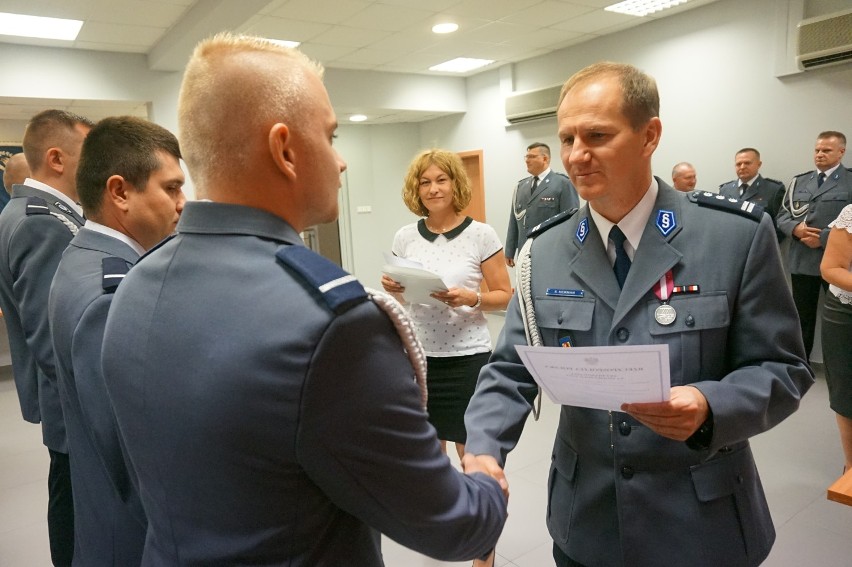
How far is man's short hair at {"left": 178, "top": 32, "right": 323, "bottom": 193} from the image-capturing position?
2.46 feet

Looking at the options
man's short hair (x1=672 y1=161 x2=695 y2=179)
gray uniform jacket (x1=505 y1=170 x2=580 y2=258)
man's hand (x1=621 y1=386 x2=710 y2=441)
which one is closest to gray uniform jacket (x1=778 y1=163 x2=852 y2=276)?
man's short hair (x1=672 y1=161 x2=695 y2=179)

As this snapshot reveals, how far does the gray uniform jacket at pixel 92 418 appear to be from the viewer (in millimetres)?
1228

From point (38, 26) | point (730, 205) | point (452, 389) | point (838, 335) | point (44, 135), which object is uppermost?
point (38, 26)

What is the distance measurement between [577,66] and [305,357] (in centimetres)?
670

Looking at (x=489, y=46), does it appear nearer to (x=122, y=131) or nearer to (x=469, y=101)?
(x=469, y=101)

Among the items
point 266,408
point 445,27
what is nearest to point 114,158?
point 266,408

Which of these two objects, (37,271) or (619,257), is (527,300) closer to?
(619,257)

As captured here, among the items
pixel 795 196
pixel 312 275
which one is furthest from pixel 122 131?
pixel 795 196

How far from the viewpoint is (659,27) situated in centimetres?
568

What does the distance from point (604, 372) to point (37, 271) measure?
1.79 m

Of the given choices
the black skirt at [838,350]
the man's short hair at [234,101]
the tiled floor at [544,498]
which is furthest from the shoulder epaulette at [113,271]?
the black skirt at [838,350]

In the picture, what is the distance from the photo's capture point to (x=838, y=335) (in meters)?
2.56

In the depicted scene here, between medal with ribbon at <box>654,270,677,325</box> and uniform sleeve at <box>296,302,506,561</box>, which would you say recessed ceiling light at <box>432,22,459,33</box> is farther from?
uniform sleeve at <box>296,302,506,561</box>

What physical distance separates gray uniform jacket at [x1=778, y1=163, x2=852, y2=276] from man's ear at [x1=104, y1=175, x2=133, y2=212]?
460cm
